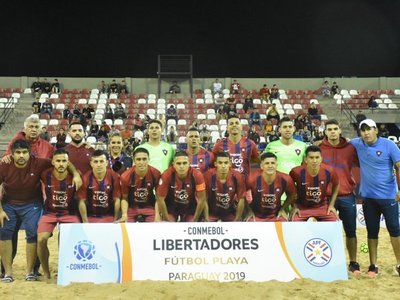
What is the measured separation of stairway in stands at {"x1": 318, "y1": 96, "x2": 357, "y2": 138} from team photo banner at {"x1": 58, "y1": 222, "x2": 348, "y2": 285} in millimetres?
17441

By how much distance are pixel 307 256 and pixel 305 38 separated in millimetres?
27117

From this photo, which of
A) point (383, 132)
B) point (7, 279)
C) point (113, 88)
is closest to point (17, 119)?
point (113, 88)

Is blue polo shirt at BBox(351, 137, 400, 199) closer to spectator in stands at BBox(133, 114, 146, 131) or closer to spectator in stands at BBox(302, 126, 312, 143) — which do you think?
spectator in stands at BBox(302, 126, 312, 143)

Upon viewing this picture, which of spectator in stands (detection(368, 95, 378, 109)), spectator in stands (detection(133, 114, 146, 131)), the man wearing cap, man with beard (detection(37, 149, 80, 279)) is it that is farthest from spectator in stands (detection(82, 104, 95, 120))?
the man wearing cap

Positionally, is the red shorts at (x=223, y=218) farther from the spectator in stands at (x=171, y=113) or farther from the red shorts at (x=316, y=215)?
the spectator in stands at (x=171, y=113)

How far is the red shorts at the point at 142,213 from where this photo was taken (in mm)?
6691

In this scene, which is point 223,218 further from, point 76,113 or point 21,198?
point 76,113

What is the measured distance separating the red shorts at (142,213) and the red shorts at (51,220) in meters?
0.69

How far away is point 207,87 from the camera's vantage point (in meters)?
26.9

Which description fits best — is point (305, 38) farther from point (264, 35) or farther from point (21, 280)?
point (21, 280)

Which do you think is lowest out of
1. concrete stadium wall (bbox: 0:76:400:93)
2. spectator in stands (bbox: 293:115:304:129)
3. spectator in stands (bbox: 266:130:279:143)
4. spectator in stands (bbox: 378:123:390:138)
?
spectator in stands (bbox: 266:130:279:143)

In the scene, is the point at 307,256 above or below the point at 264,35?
below

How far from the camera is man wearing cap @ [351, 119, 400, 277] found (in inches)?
253

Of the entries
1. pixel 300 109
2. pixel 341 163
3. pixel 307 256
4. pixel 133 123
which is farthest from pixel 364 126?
pixel 300 109
